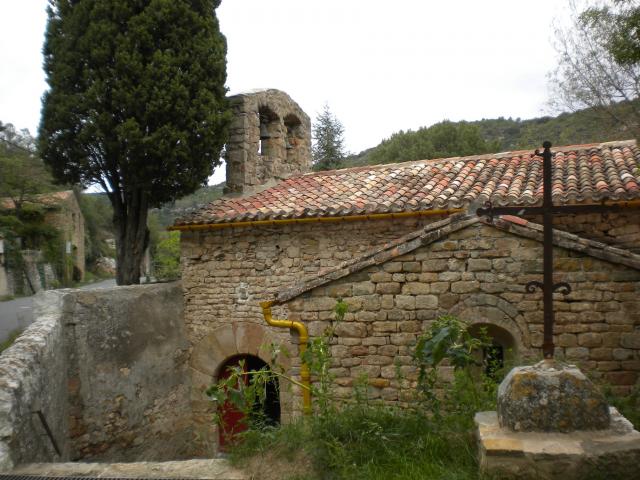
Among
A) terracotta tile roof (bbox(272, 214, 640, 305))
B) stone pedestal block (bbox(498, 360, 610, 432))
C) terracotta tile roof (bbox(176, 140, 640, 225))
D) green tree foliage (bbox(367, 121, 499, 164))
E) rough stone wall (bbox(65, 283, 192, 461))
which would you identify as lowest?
rough stone wall (bbox(65, 283, 192, 461))

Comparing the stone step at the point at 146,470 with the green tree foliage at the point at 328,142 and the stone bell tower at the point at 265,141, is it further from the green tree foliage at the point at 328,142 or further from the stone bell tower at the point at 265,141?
the green tree foliage at the point at 328,142

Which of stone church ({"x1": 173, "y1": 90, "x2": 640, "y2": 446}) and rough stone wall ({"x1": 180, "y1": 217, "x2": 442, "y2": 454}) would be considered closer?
stone church ({"x1": 173, "y1": 90, "x2": 640, "y2": 446})

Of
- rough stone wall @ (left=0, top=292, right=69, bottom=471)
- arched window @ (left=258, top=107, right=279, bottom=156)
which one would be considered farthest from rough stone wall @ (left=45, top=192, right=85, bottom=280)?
rough stone wall @ (left=0, top=292, right=69, bottom=471)

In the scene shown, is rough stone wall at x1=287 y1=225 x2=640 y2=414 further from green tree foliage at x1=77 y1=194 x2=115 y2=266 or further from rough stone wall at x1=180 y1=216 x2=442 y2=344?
green tree foliage at x1=77 y1=194 x2=115 y2=266

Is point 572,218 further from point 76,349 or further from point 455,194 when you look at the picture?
point 76,349

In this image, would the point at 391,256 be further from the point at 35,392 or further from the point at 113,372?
the point at 113,372

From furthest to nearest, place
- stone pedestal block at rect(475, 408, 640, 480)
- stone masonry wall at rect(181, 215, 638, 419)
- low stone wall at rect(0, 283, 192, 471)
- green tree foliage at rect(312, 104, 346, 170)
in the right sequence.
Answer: green tree foliage at rect(312, 104, 346, 170) < stone masonry wall at rect(181, 215, 638, 419) < low stone wall at rect(0, 283, 192, 471) < stone pedestal block at rect(475, 408, 640, 480)

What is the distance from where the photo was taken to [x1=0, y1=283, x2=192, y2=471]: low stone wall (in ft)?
21.3

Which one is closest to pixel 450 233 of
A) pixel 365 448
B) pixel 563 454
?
pixel 365 448

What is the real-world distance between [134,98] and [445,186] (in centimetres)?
502

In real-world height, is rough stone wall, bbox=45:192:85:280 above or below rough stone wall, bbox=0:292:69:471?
above

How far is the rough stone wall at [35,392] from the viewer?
4.23m

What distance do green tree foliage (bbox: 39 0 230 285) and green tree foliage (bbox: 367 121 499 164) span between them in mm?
16388

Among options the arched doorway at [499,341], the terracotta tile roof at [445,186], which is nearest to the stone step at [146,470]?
the arched doorway at [499,341]
